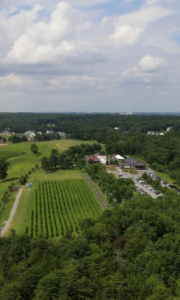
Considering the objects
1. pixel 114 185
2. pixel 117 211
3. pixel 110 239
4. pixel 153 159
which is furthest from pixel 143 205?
pixel 153 159

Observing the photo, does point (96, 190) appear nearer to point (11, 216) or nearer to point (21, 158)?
point (11, 216)

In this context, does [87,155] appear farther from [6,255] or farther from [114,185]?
[6,255]

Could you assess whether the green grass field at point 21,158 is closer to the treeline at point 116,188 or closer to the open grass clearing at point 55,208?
the open grass clearing at point 55,208

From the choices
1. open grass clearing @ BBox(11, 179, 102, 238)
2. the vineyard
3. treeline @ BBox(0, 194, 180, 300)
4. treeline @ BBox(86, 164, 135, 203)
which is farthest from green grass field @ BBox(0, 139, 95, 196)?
treeline @ BBox(0, 194, 180, 300)

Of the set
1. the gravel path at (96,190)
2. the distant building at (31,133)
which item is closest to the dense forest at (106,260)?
the gravel path at (96,190)

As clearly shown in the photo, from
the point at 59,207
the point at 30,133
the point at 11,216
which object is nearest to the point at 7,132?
the point at 30,133
